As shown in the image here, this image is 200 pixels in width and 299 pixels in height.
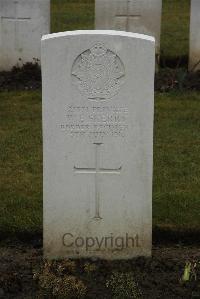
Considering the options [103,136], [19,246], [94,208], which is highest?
[103,136]

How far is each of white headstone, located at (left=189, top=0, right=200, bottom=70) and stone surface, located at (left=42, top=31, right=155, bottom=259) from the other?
5.19 metres

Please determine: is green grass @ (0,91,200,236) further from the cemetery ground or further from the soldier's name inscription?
the soldier's name inscription

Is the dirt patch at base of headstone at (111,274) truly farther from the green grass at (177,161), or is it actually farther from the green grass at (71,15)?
the green grass at (71,15)

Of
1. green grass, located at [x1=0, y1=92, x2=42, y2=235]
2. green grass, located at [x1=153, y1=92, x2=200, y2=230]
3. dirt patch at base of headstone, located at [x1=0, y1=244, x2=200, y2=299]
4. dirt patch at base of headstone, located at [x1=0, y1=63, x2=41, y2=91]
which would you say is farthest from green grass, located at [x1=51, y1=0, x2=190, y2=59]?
dirt patch at base of headstone, located at [x1=0, y1=244, x2=200, y2=299]

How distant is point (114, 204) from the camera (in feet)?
15.0

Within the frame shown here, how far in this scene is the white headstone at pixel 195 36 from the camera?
9.44 meters

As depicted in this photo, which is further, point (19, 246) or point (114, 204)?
point (19, 246)

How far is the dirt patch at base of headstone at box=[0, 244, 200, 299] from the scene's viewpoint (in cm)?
429

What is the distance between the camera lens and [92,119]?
443 cm

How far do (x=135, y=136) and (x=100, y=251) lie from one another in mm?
731

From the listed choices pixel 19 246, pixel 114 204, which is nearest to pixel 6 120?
pixel 19 246

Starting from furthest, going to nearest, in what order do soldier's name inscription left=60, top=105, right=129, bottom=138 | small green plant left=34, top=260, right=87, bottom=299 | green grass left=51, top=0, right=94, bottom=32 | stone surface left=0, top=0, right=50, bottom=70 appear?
green grass left=51, top=0, right=94, bottom=32 < stone surface left=0, top=0, right=50, bottom=70 < soldier's name inscription left=60, top=105, right=129, bottom=138 < small green plant left=34, top=260, right=87, bottom=299

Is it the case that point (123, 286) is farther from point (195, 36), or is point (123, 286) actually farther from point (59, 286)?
point (195, 36)

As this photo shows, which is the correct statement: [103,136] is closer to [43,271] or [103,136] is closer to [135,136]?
[135,136]
